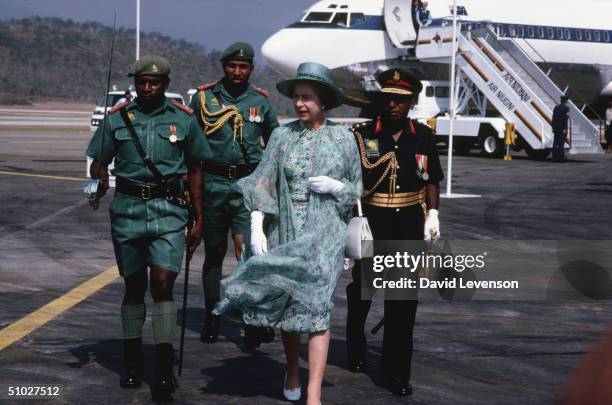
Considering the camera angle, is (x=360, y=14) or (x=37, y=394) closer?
(x=37, y=394)

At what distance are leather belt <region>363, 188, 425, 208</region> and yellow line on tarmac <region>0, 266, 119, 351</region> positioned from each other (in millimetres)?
2820

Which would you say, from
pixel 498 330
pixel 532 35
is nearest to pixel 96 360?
pixel 498 330

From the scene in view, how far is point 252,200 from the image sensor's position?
5.92 m

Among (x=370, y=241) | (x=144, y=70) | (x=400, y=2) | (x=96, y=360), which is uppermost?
(x=400, y=2)

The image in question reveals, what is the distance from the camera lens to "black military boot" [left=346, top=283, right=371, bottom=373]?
6727 millimetres

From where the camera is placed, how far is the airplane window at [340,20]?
3538 centimetres

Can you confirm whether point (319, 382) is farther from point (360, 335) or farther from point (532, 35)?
point (532, 35)

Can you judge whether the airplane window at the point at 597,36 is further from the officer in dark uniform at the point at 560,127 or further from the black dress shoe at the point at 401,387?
the black dress shoe at the point at 401,387

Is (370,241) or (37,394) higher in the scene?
(370,241)

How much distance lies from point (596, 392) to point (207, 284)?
20.7ft

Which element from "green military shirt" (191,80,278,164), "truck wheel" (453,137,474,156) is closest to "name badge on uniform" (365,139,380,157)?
"green military shirt" (191,80,278,164)

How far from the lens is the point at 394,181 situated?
6.61m

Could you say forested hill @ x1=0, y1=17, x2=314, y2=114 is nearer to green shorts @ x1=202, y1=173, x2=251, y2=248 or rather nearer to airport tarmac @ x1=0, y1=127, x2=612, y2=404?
airport tarmac @ x1=0, y1=127, x2=612, y2=404

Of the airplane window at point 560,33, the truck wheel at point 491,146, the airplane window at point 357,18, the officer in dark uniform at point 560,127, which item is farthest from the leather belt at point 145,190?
the airplane window at point 560,33
